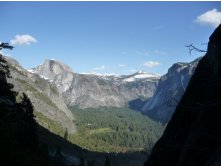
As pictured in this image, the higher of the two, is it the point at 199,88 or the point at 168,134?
the point at 199,88

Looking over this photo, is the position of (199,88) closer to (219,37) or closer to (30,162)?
(219,37)

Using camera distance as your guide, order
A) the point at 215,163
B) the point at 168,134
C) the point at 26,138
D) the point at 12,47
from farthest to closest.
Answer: the point at 26,138
the point at 12,47
the point at 168,134
the point at 215,163

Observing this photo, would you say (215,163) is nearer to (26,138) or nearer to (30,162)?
(30,162)

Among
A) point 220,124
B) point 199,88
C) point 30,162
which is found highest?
point 199,88

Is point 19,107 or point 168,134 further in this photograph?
point 19,107

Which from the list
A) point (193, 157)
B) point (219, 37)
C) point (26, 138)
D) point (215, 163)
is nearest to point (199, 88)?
point (219, 37)

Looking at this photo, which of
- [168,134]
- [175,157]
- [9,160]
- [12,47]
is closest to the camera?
[9,160]
